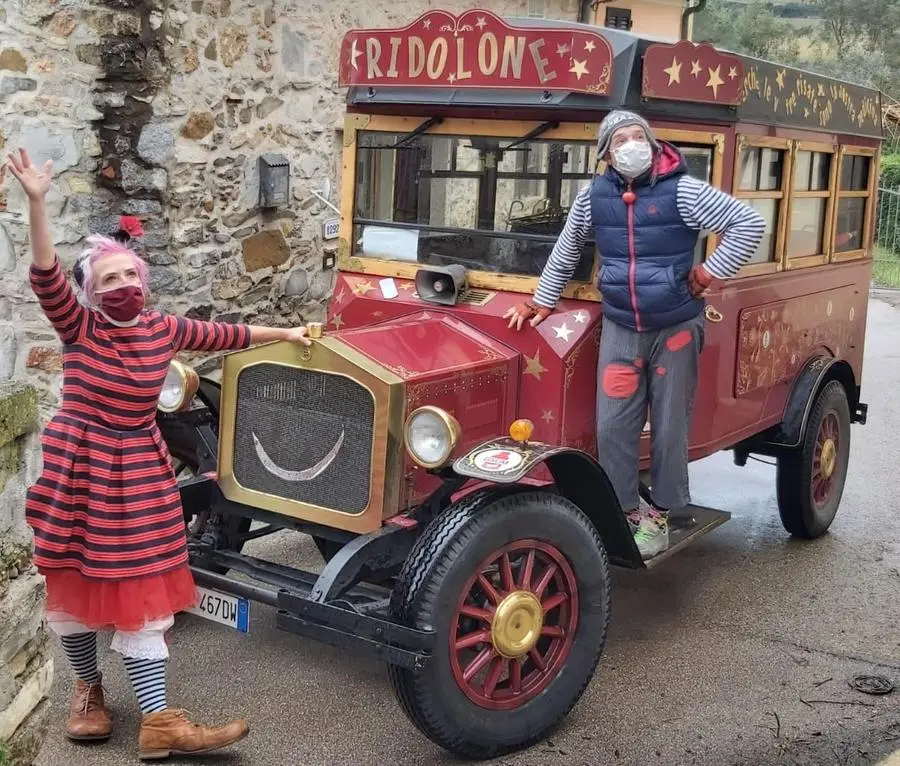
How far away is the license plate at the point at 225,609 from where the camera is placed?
377cm

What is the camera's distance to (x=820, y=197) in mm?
5711

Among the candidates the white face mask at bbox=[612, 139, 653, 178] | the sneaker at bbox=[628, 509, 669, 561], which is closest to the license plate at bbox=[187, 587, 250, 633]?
the sneaker at bbox=[628, 509, 669, 561]

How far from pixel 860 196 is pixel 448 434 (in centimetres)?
360

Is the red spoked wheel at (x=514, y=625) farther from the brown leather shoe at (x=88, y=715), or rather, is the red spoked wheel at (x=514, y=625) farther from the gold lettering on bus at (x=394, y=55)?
the gold lettering on bus at (x=394, y=55)

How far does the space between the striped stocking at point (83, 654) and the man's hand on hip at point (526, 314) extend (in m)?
1.83

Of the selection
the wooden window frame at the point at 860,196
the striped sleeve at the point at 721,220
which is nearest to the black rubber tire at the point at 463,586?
the striped sleeve at the point at 721,220

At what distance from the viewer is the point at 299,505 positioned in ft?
13.3

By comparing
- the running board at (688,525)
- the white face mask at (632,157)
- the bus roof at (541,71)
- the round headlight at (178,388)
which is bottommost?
the running board at (688,525)

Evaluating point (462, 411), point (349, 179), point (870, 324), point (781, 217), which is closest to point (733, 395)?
point (781, 217)

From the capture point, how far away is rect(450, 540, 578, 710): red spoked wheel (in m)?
3.69

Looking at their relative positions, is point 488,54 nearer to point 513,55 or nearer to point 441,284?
point 513,55

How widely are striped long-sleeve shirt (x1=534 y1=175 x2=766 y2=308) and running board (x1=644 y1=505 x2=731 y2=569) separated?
1.08m

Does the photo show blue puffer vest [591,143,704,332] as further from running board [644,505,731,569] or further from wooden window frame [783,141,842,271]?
wooden window frame [783,141,842,271]

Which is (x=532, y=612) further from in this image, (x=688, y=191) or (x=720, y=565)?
(x=720, y=565)
